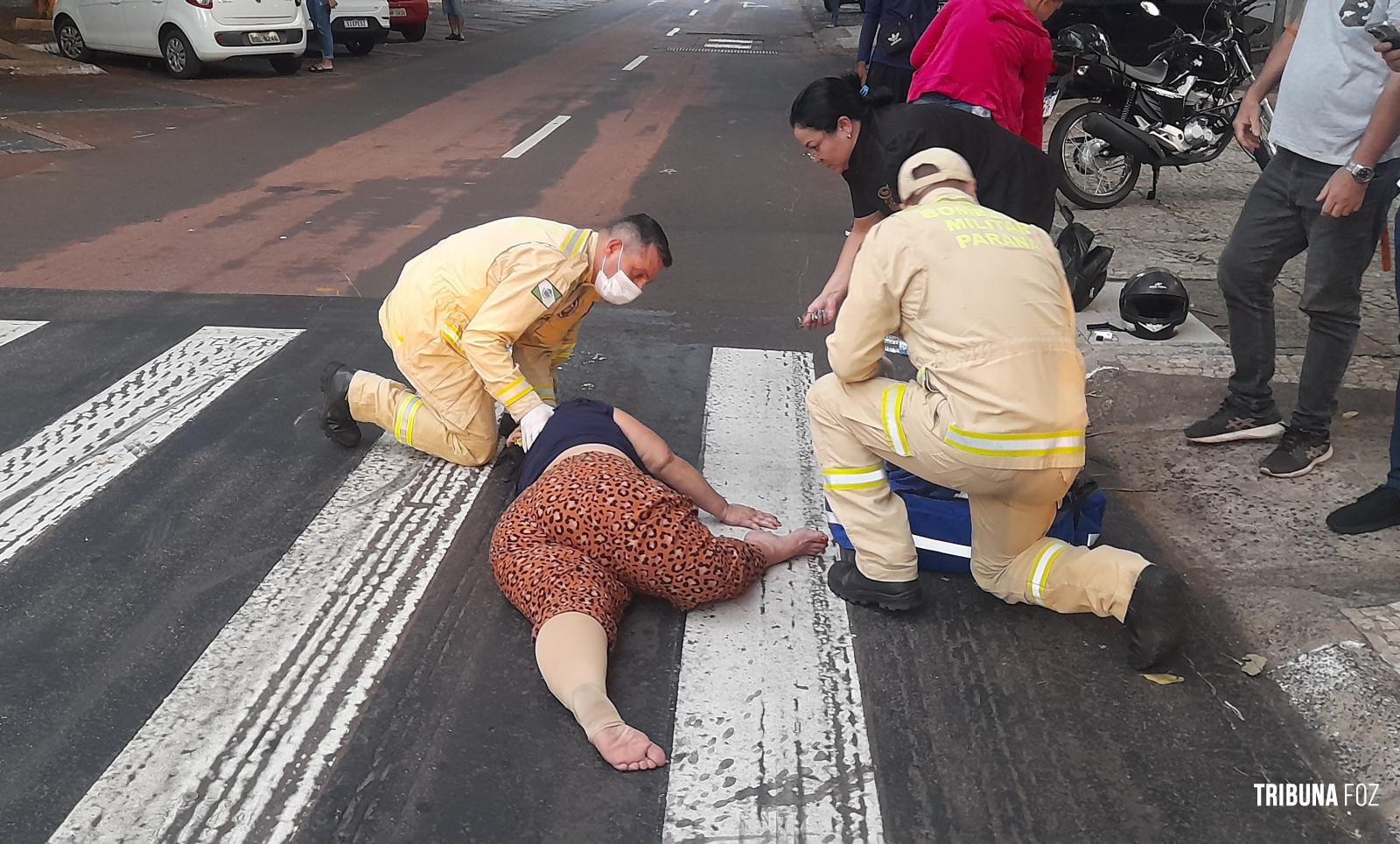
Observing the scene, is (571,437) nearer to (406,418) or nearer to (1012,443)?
(406,418)

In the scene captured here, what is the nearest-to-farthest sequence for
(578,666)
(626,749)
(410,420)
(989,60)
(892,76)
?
1. (626,749)
2. (578,666)
3. (410,420)
4. (989,60)
5. (892,76)

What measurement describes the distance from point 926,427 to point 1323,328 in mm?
1963

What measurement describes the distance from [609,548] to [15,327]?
13.0 feet

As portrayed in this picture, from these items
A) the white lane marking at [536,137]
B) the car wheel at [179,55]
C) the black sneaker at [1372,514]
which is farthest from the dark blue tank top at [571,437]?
the car wheel at [179,55]

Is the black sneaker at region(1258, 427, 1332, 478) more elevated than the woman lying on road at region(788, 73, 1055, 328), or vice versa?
the woman lying on road at region(788, 73, 1055, 328)

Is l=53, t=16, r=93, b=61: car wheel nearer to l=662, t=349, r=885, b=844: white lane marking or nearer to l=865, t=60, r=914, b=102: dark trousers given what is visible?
l=865, t=60, r=914, b=102: dark trousers

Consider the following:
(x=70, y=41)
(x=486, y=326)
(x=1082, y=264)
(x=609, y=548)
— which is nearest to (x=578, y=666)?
(x=609, y=548)

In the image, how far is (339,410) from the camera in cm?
453

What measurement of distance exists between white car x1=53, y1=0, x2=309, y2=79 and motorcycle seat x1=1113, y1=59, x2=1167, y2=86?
1053 cm

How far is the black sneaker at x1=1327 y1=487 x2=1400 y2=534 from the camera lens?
382cm

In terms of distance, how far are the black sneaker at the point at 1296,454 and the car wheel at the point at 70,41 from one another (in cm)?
1625

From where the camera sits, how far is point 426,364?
4.42 meters

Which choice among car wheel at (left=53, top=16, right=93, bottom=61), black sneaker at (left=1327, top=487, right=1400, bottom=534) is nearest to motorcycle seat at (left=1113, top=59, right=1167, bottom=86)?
black sneaker at (left=1327, top=487, right=1400, bottom=534)

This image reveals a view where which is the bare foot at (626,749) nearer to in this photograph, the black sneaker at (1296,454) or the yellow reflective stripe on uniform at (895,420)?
the yellow reflective stripe on uniform at (895,420)
